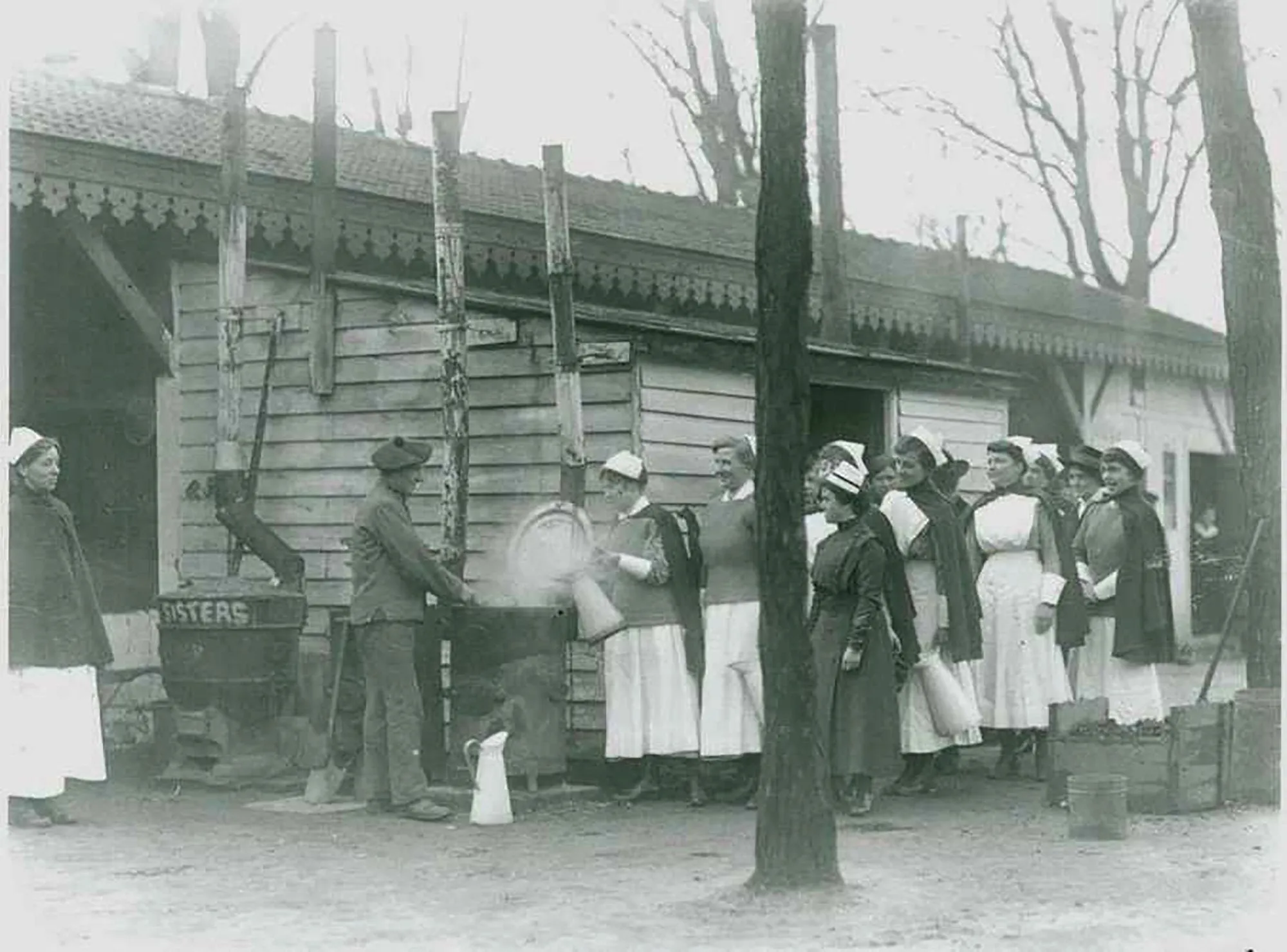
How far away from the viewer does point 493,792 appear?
895 cm

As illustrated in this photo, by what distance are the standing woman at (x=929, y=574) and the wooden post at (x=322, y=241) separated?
3.81 m

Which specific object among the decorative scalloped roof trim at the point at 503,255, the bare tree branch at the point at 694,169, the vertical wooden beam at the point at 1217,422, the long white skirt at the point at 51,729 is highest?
the bare tree branch at the point at 694,169

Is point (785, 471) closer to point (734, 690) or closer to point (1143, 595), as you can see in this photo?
point (734, 690)

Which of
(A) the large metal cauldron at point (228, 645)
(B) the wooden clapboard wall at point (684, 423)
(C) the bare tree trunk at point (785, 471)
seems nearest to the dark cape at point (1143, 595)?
(B) the wooden clapboard wall at point (684, 423)

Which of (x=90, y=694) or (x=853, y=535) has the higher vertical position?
(x=853, y=535)

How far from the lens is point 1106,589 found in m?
10.1

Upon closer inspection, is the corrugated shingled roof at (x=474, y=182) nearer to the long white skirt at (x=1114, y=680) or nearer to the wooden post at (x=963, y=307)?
the wooden post at (x=963, y=307)

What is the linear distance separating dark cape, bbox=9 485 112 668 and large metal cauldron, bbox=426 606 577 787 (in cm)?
181

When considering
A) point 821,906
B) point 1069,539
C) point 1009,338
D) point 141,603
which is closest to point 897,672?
point 1069,539

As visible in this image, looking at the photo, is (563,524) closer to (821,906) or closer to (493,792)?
(493,792)

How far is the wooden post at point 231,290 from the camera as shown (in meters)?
11.2

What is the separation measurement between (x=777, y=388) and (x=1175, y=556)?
14.2 meters

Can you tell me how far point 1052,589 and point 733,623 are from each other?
1913mm

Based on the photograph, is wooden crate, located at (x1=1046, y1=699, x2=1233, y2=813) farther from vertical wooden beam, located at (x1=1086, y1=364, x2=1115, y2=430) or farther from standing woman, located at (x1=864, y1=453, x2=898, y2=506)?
vertical wooden beam, located at (x1=1086, y1=364, x2=1115, y2=430)
